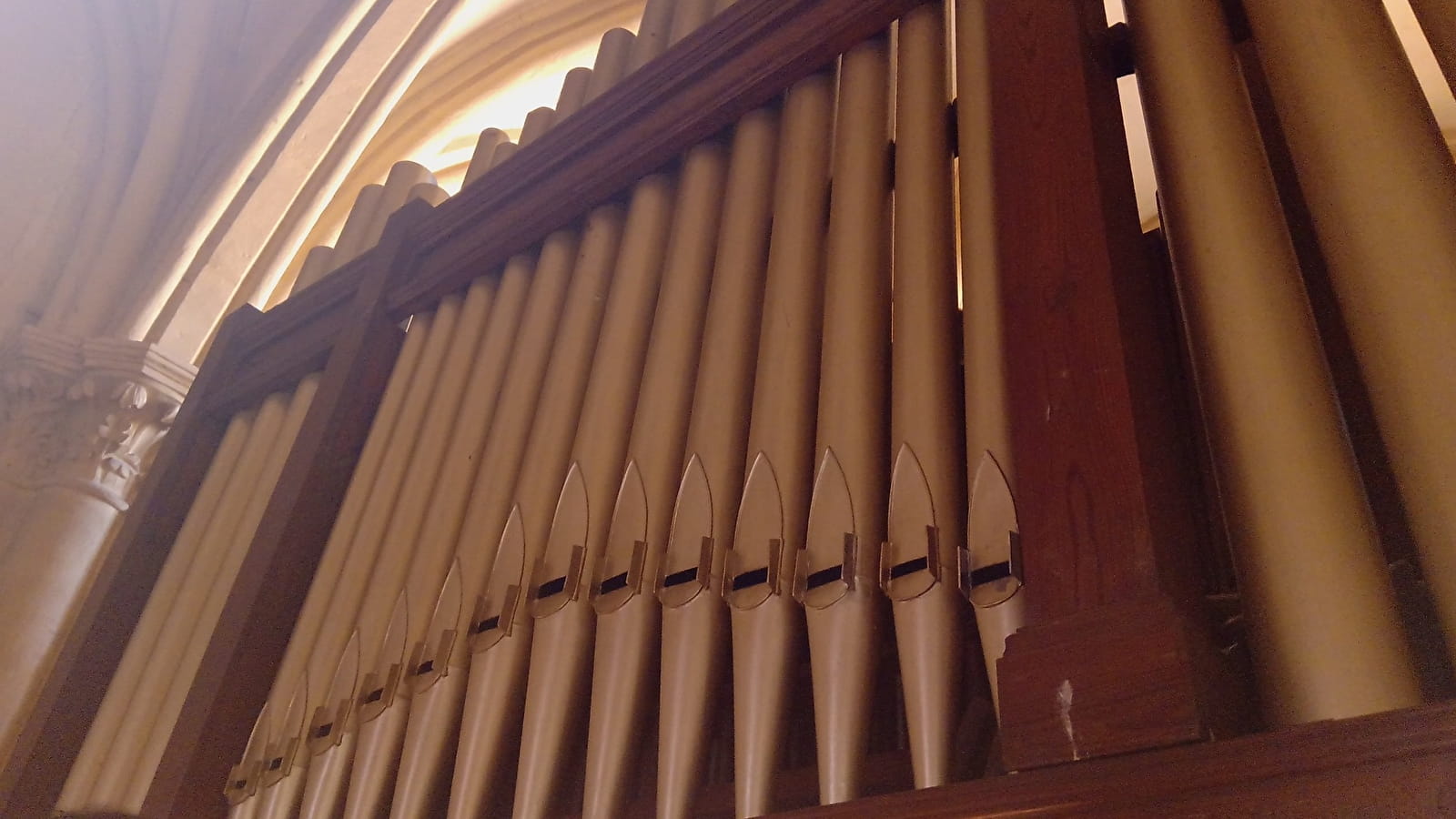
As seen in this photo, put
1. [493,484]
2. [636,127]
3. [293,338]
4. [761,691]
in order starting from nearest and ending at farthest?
[761,691] < [493,484] < [636,127] < [293,338]

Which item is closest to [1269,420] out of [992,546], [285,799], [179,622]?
[992,546]

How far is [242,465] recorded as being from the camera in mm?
3357

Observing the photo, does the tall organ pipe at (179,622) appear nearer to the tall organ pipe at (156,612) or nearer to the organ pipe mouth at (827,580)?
the tall organ pipe at (156,612)

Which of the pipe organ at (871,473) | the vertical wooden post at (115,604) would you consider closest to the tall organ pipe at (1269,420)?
the pipe organ at (871,473)

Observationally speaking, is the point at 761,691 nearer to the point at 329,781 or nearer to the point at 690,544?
the point at 690,544

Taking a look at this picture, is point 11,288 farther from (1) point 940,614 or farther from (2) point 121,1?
(1) point 940,614

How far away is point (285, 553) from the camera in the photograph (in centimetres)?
267

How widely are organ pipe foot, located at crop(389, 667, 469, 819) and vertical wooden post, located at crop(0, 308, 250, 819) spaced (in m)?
1.44

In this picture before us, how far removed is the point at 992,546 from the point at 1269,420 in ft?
1.11

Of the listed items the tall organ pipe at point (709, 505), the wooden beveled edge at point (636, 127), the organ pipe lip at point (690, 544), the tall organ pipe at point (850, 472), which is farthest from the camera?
the wooden beveled edge at point (636, 127)

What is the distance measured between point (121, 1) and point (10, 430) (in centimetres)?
217

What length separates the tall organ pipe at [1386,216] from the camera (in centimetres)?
122

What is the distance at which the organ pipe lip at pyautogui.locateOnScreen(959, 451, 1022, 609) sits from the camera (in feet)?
4.66

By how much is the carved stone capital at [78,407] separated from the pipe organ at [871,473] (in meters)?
1.70
